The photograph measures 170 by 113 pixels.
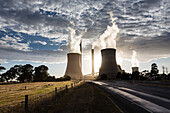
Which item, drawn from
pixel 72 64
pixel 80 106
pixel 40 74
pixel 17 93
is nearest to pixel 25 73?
pixel 40 74

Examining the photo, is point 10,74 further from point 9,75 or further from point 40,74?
point 40,74

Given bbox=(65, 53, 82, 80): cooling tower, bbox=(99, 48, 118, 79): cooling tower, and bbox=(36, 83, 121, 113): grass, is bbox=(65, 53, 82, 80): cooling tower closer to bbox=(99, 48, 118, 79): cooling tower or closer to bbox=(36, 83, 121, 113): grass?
bbox=(99, 48, 118, 79): cooling tower

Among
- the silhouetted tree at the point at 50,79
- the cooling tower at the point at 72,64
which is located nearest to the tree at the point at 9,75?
the silhouetted tree at the point at 50,79

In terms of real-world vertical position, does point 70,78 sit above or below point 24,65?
below

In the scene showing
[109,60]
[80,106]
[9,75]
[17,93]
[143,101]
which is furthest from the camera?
[9,75]

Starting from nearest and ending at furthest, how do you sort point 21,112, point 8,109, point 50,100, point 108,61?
point 8,109, point 21,112, point 50,100, point 108,61

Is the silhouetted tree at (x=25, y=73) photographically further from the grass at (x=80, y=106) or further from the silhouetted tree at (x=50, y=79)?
the grass at (x=80, y=106)

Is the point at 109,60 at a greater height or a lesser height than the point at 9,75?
greater

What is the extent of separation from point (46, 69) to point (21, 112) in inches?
3283

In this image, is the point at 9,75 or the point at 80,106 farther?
the point at 9,75

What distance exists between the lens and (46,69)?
88.5 meters

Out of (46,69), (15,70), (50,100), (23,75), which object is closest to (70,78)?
(46,69)

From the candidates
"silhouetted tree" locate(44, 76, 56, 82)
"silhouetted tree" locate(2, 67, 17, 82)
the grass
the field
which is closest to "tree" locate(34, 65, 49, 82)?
"silhouetted tree" locate(44, 76, 56, 82)

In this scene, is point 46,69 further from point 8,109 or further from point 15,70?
point 8,109
